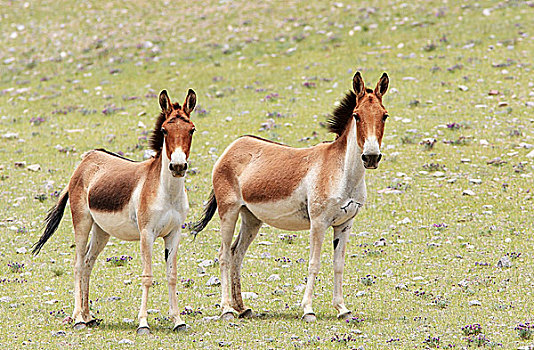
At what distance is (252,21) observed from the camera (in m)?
36.8

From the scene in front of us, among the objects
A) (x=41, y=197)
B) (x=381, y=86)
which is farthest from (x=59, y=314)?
(x=41, y=197)

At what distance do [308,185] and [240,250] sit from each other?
1834 mm

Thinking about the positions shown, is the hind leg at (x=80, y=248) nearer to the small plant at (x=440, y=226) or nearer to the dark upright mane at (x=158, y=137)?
the dark upright mane at (x=158, y=137)

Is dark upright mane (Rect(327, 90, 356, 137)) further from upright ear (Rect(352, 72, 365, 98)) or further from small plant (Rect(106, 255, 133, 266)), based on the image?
small plant (Rect(106, 255, 133, 266))

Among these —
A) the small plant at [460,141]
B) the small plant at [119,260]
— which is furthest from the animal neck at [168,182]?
the small plant at [460,141]

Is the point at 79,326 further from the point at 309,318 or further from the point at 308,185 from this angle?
the point at 308,185

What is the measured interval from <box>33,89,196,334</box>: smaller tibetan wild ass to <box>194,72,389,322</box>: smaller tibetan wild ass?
1.34 m

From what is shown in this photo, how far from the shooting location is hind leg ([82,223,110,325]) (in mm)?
10898

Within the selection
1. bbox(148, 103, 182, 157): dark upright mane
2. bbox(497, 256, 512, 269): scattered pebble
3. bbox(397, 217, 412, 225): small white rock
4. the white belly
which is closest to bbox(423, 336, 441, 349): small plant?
the white belly

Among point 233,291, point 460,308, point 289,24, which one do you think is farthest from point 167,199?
point 289,24

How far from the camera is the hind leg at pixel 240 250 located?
37.6 ft

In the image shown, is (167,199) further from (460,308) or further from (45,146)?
(45,146)

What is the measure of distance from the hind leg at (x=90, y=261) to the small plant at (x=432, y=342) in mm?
5092

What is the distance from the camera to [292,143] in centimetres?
2208
